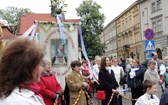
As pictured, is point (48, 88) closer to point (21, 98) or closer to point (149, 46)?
point (21, 98)

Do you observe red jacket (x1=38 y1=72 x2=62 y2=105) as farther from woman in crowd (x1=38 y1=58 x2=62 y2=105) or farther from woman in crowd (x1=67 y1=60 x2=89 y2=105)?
woman in crowd (x1=67 y1=60 x2=89 y2=105)

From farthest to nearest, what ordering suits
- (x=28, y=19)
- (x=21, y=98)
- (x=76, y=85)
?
(x=28, y=19)
(x=76, y=85)
(x=21, y=98)

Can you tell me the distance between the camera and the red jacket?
5.75 meters

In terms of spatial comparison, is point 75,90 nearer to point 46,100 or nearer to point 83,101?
point 83,101

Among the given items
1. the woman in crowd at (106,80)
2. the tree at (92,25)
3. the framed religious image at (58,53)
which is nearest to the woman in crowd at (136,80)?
the woman in crowd at (106,80)

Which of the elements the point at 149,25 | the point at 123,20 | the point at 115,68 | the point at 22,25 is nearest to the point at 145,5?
the point at 149,25

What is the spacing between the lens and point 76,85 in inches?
279

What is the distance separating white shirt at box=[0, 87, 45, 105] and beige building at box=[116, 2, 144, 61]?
142 ft

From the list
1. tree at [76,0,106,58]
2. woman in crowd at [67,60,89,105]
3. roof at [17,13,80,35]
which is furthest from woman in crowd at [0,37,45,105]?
roof at [17,13,80,35]

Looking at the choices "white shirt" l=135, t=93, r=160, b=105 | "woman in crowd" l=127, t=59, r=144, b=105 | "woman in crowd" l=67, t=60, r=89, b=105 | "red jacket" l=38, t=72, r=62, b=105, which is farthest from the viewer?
"woman in crowd" l=127, t=59, r=144, b=105

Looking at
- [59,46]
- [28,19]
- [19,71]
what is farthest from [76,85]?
[28,19]

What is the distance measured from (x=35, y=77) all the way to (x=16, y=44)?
0.88 ft

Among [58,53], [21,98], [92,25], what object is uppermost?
[92,25]

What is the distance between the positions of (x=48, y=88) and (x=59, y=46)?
6.57ft
